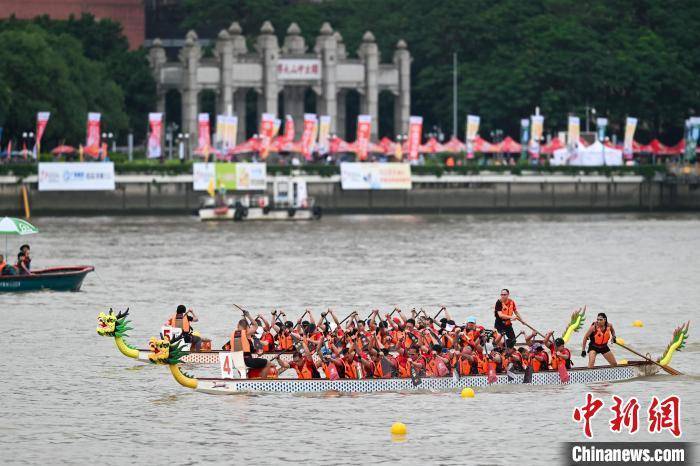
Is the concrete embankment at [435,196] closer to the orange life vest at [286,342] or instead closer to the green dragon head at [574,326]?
the orange life vest at [286,342]

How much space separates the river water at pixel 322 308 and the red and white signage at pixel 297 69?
2269 centimetres

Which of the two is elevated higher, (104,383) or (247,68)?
(247,68)

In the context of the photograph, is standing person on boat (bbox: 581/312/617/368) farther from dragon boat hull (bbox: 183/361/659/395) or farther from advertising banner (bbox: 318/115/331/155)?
advertising banner (bbox: 318/115/331/155)

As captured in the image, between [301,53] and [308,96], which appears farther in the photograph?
[308,96]

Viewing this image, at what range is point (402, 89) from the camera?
527ft

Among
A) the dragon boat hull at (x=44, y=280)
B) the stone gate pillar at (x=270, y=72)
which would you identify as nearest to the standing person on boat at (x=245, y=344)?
the dragon boat hull at (x=44, y=280)

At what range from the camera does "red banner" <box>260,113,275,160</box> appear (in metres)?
140

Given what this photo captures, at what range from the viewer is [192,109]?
511 feet

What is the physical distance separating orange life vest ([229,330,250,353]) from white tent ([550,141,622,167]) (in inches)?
3683

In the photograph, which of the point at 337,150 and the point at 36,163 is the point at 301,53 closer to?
the point at 337,150

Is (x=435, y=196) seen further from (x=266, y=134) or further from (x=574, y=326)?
(x=574, y=326)

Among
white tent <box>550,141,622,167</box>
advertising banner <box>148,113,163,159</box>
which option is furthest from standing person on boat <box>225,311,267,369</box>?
white tent <box>550,141,622,167</box>

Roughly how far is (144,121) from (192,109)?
9916mm

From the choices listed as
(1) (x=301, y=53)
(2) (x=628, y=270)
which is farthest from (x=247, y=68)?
(2) (x=628, y=270)
